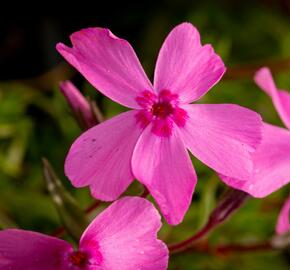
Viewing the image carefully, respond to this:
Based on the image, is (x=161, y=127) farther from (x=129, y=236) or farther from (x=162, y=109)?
(x=129, y=236)

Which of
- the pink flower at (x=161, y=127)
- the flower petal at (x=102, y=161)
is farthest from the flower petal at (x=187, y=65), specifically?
the flower petal at (x=102, y=161)

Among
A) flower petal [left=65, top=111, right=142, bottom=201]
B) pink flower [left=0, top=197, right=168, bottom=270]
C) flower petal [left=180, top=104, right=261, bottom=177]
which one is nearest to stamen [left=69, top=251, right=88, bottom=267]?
pink flower [left=0, top=197, right=168, bottom=270]

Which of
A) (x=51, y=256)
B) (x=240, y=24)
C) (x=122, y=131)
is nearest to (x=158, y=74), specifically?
(x=122, y=131)

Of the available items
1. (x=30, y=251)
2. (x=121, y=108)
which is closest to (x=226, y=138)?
(x=30, y=251)

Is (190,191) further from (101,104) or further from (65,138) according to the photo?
(101,104)

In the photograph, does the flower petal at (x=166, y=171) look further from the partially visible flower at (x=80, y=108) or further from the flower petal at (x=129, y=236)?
the partially visible flower at (x=80, y=108)
